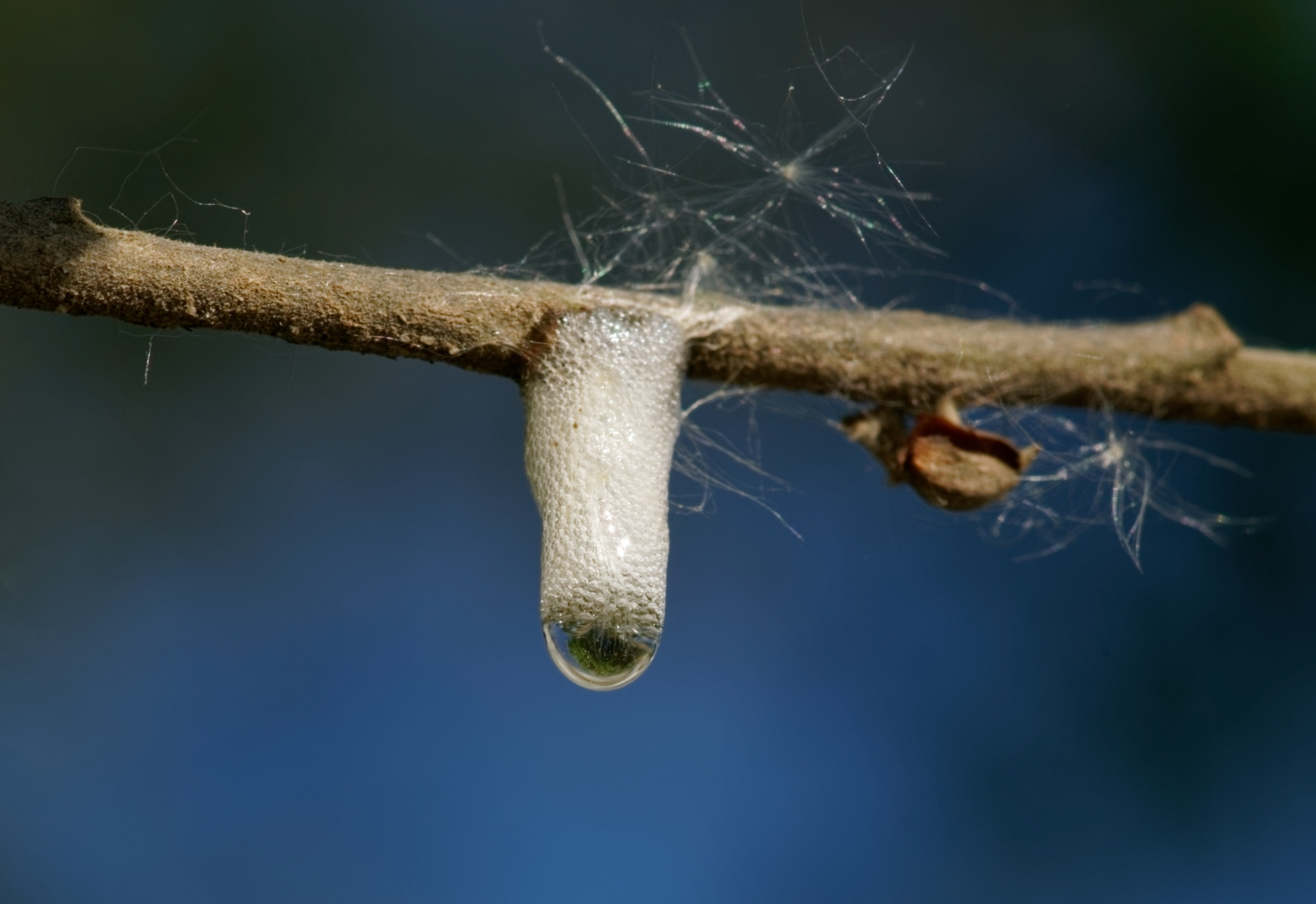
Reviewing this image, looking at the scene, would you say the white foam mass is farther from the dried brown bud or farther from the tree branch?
the dried brown bud

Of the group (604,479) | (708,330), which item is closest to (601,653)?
(604,479)

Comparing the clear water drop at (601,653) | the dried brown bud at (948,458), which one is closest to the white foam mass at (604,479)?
the clear water drop at (601,653)

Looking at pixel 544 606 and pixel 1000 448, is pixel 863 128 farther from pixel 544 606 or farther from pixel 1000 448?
pixel 544 606

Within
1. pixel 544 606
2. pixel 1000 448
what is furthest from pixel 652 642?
pixel 1000 448

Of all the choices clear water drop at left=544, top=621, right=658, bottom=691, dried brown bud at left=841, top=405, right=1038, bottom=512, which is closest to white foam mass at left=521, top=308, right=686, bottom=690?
clear water drop at left=544, top=621, right=658, bottom=691

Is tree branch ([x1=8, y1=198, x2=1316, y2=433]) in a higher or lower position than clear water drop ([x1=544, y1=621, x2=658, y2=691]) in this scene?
higher

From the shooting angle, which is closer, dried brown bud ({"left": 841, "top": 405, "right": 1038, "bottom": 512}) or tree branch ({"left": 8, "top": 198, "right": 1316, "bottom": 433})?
tree branch ({"left": 8, "top": 198, "right": 1316, "bottom": 433})
